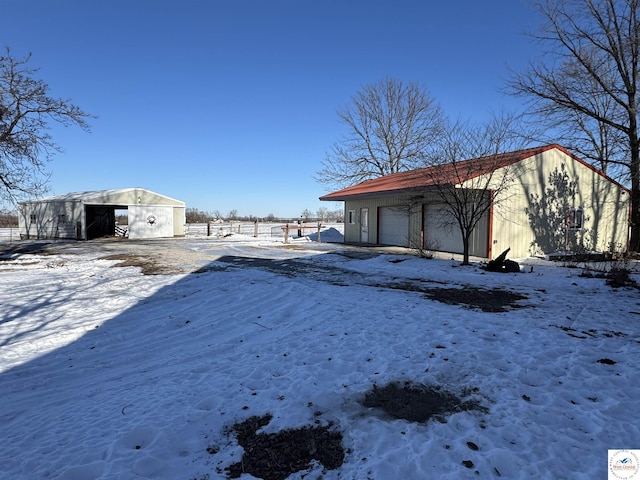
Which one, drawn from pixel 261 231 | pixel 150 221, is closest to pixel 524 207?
pixel 150 221

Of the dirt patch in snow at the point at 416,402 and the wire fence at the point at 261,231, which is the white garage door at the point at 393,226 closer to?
the wire fence at the point at 261,231

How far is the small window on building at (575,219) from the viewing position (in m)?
15.8

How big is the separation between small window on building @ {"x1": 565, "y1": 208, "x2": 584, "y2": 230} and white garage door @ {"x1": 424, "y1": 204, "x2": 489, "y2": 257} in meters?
4.62

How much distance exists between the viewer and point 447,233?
1575 centimetres

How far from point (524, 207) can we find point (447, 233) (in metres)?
3.05

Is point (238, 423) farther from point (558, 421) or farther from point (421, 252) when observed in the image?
point (421, 252)

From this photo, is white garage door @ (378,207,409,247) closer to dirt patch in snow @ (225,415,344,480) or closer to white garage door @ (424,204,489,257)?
white garage door @ (424,204,489,257)

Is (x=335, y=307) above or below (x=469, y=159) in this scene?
below

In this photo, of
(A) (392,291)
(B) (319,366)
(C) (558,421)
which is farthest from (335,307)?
(C) (558,421)

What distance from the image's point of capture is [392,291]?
7.79 meters

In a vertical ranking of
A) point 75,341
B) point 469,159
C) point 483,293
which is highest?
point 469,159

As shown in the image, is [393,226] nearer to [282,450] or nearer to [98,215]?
[282,450]

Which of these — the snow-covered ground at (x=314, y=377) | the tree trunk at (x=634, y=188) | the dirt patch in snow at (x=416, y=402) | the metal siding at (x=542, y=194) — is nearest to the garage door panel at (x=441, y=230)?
the metal siding at (x=542, y=194)

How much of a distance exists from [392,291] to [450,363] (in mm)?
3817
